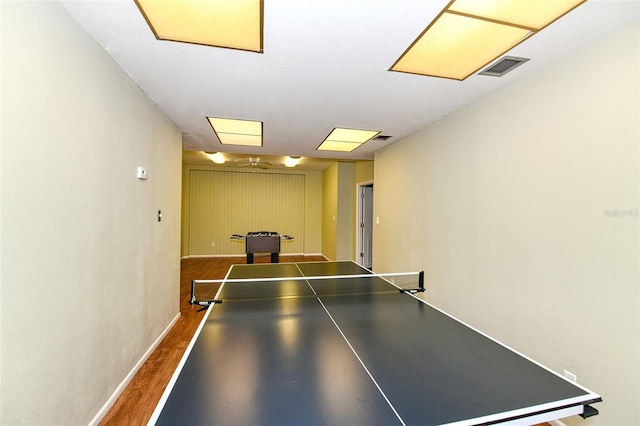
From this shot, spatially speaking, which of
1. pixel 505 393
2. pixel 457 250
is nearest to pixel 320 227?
pixel 457 250

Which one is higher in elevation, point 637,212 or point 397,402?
point 637,212

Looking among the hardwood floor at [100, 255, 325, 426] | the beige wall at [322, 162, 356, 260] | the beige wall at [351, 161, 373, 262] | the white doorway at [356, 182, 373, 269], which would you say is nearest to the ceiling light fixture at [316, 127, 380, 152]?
the beige wall at [351, 161, 373, 262]

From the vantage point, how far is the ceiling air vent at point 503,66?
1771 millimetres

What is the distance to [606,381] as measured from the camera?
58.7 inches

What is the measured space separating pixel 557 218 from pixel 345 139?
255cm

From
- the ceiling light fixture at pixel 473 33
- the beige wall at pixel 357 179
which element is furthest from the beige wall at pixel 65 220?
the beige wall at pixel 357 179

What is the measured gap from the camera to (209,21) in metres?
1.41

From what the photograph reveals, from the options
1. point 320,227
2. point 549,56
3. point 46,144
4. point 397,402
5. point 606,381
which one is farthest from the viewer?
point 320,227

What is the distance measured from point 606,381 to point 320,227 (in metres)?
6.55

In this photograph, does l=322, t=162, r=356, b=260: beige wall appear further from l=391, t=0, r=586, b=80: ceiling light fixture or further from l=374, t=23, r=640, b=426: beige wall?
l=391, t=0, r=586, b=80: ceiling light fixture

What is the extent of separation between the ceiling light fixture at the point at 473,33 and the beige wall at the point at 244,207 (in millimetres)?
5918

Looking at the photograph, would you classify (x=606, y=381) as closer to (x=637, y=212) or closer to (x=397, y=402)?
(x=637, y=212)

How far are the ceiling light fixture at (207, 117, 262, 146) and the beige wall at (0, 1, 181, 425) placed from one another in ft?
2.82

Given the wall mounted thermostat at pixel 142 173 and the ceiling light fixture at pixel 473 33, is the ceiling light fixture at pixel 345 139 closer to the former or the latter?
the ceiling light fixture at pixel 473 33
